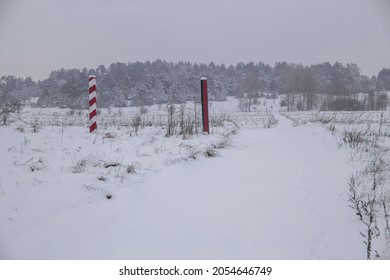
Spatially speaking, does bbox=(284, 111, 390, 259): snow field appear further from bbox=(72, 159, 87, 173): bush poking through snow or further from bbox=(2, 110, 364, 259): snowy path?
bbox=(72, 159, 87, 173): bush poking through snow

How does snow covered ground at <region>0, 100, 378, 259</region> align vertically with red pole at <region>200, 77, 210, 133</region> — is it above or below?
below

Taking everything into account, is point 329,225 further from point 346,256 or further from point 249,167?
point 249,167

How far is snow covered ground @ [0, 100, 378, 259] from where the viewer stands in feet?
6.75

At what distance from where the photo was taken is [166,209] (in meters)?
2.72

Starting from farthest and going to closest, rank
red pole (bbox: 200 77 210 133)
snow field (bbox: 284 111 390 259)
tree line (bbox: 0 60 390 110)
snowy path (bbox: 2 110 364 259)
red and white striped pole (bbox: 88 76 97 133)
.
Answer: tree line (bbox: 0 60 390 110)
red pole (bbox: 200 77 210 133)
red and white striped pole (bbox: 88 76 97 133)
snow field (bbox: 284 111 390 259)
snowy path (bbox: 2 110 364 259)

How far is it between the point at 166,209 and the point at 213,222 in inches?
20.5

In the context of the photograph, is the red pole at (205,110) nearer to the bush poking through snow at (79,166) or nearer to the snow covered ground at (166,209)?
the snow covered ground at (166,209)

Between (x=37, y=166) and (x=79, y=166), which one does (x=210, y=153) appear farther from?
(x=37, y=166)

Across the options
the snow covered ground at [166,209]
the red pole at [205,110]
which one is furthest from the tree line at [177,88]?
the snow covered ground at [166,209]

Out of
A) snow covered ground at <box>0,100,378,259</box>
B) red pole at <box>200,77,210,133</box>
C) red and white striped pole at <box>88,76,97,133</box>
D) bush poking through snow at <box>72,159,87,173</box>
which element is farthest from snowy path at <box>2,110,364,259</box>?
red and white striped pole at <box>88,76,97,133</box>

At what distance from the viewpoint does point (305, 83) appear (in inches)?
2062

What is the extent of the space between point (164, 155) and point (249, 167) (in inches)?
56.9

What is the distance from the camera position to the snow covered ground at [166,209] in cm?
206

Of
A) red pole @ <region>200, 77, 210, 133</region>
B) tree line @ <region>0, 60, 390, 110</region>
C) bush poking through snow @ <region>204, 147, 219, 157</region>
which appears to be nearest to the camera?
bush poking through snow @ <region>204, 147, 219, 157</region>
